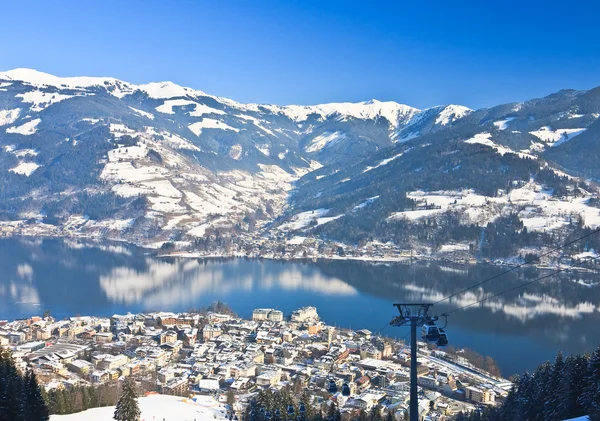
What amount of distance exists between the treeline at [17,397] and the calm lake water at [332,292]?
1573 centimetres

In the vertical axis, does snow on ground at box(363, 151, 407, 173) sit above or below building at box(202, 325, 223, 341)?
above

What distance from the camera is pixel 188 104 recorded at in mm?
146125

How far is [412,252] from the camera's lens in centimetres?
4941

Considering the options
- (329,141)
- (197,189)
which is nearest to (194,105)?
(329,141)

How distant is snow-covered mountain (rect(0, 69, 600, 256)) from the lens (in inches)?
2452

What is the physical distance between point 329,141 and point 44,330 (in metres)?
127

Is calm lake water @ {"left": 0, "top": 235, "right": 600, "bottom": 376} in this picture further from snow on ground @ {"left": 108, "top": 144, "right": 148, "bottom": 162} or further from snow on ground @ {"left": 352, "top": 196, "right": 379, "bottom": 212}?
snow on ground @ {"left": 108, "top": 144, "right": 148, "bottom": 162}

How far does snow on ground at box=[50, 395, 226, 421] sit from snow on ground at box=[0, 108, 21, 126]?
10536cm

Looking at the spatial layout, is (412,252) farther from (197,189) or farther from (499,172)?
(197,189)

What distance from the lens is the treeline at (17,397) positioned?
8.51 metres

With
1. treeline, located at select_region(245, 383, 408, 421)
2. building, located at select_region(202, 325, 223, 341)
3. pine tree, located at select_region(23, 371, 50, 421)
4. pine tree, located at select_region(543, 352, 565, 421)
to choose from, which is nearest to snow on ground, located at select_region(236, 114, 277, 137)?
building, located at select_region(202, 325, 223, 341)

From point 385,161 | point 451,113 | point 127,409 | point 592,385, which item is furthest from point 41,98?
point 592,385

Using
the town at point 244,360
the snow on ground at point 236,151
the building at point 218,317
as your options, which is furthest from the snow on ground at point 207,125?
the town at point 244,360

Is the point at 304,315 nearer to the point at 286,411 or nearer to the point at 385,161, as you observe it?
the point at 286,411
